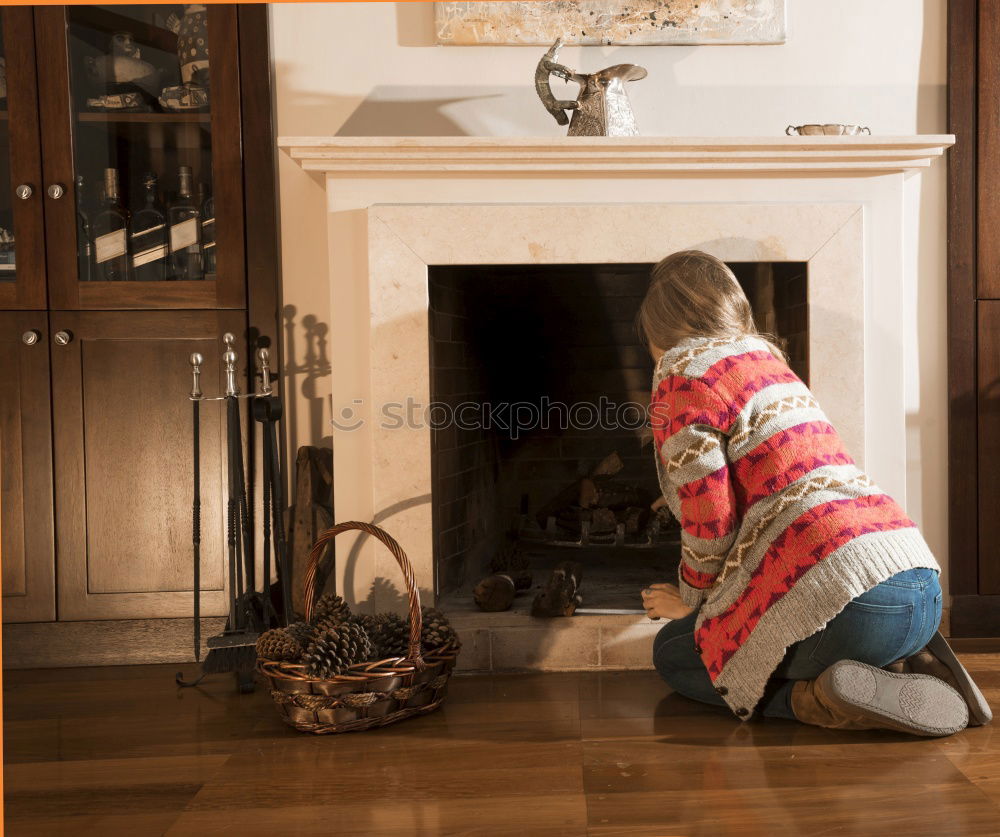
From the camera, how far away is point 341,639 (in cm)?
182

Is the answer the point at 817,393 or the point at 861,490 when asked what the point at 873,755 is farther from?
the point at 817,393

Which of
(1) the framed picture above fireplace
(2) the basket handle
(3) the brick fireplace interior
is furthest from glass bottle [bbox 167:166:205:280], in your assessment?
(2) the basket handle

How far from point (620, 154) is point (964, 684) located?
1.34 metres

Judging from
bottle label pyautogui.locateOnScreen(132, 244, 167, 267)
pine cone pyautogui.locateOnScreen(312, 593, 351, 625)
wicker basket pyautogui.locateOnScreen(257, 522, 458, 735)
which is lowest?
wicker basket pyautogui.locateOnScreen(257, 522, 458, 735)

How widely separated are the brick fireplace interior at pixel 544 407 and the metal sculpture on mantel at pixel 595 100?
385 mm

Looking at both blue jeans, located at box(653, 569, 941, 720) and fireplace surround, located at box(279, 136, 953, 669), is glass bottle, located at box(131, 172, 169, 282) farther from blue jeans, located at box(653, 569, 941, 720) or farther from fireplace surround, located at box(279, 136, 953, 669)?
blue jeans, located at box(653, 569, 941, 720)

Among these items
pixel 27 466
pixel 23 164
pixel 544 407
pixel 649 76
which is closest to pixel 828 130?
pixel 649 76

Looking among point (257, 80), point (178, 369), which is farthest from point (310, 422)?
point (257, 80)

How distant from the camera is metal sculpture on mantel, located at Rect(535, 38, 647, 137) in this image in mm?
2252

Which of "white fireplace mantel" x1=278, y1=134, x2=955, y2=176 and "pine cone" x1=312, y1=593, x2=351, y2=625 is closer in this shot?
"pine cone" x1=312, y1=593, x2=351, y2=625

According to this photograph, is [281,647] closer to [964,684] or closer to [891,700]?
[891,700]

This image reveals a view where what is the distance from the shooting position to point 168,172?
2480mm

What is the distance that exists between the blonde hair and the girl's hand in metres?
0.50

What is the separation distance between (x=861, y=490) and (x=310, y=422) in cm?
149
